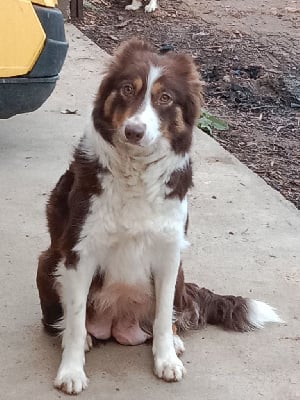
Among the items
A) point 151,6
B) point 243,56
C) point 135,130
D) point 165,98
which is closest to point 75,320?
point 135,130

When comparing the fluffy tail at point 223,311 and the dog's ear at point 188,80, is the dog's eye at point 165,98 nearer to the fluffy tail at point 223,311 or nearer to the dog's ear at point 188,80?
the dog's ear at point 188,80

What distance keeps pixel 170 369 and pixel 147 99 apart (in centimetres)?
105

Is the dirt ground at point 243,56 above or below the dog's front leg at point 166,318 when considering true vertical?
below

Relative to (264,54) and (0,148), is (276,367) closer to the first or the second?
(0,148)

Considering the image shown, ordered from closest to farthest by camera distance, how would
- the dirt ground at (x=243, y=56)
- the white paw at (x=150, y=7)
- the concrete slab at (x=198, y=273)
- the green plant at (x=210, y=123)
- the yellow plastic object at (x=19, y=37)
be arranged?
the concrete slab at (x=198, y=273), the yellow plastic object at (x=19, y=37), the dirt ground at (x=243, y=56), the green plant at (x=210, y=123), the white paw at (x=150, y=7)

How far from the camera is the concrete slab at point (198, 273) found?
10.4 feet

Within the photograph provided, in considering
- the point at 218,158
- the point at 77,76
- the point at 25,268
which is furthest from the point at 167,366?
the point at 77,76

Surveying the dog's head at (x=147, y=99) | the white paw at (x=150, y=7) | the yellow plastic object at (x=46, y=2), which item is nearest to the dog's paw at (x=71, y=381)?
the dog's head at (x=147, y=99)

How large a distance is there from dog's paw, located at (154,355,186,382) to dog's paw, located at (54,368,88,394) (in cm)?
29

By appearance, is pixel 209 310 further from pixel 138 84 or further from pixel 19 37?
pixel 19 37

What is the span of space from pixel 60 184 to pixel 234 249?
133 cm

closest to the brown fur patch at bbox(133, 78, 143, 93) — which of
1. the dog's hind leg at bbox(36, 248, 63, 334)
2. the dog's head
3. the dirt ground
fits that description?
the dog's head

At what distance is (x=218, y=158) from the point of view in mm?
5703

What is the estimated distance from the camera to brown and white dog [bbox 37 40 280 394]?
2.95 m
